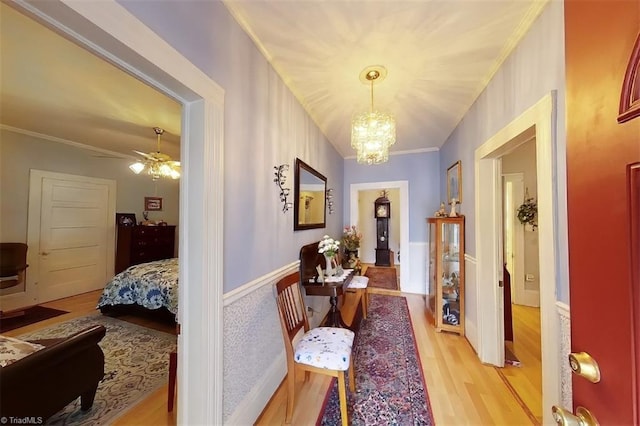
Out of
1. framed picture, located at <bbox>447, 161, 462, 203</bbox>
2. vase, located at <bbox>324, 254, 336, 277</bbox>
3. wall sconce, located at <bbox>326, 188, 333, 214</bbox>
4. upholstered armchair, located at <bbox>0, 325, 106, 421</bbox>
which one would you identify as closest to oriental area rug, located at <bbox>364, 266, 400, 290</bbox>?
wall sconce, located at <bbox>326, 188, 333, 214</bbox>

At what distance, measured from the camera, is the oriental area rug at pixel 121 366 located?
1.74 metres

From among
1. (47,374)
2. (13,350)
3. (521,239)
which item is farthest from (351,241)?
(13,350)

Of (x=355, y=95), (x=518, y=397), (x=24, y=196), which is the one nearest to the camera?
(x=518, y=397)

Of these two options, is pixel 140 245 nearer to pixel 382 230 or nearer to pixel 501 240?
pixel 501 240

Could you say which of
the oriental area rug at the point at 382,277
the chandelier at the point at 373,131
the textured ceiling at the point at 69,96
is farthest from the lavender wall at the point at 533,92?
the oriental area rug at the point at 382,277

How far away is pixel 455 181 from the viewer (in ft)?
10.6

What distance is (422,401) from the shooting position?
5.92 ft

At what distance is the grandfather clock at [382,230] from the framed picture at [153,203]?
5721 millimetres

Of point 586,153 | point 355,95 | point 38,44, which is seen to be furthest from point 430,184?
point 38,44

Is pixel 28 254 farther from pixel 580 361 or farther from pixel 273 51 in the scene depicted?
pixel 580 361

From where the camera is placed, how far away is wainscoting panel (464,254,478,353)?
248cm

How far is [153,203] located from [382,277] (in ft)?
18.1

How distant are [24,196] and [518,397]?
21.2 feet

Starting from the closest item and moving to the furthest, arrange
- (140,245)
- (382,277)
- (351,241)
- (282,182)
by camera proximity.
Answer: (282,182) → (351,241) → (140,245) → (382,277)
